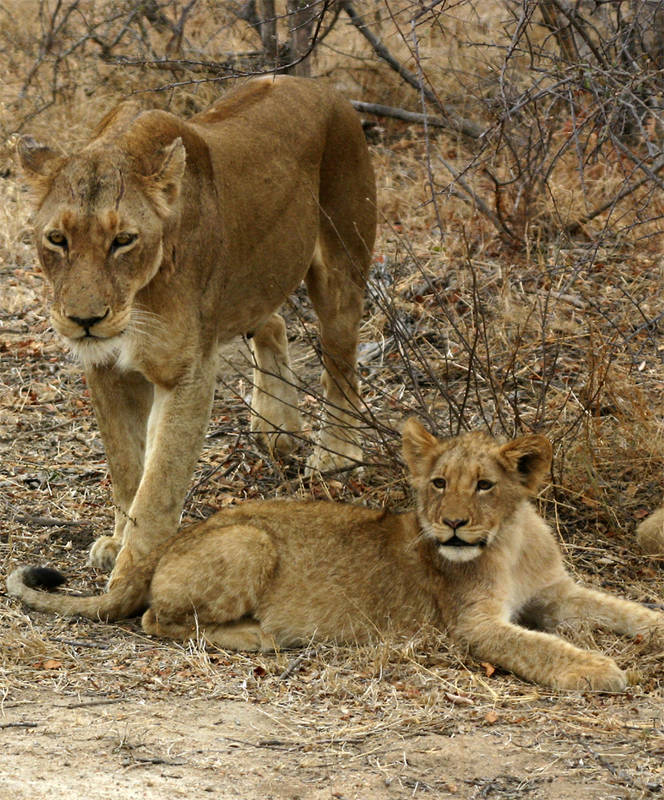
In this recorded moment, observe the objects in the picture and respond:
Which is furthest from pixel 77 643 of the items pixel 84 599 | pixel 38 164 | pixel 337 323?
pixel 337 323

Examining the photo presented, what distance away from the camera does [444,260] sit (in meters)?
8.22

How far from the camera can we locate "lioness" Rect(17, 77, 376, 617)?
15.2ft

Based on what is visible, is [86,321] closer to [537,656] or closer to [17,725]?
[17,725]

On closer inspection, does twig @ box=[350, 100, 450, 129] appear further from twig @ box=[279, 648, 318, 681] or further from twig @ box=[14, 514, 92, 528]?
twig @ box=[279, 648, 318, 681]

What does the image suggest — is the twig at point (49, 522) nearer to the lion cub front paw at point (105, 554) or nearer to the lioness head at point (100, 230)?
the lion cub front paw at point (105, 554)

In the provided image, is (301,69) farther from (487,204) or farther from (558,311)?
(558,311)

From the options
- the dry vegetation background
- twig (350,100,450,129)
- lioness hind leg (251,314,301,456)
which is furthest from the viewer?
twig (350,100,450,129)

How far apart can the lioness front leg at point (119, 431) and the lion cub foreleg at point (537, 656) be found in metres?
1.62

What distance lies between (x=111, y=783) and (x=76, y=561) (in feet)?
7.45

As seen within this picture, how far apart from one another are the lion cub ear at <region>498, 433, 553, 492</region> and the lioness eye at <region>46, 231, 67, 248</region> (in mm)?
1696

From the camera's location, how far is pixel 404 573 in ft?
15.1

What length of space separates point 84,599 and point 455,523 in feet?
4.57

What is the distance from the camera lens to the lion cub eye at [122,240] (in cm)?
463

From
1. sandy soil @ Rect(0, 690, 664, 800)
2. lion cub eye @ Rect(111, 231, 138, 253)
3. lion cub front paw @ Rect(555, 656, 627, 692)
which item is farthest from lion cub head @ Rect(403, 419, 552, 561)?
lion cub eye @ Rect(111, 231, 138, 253)
